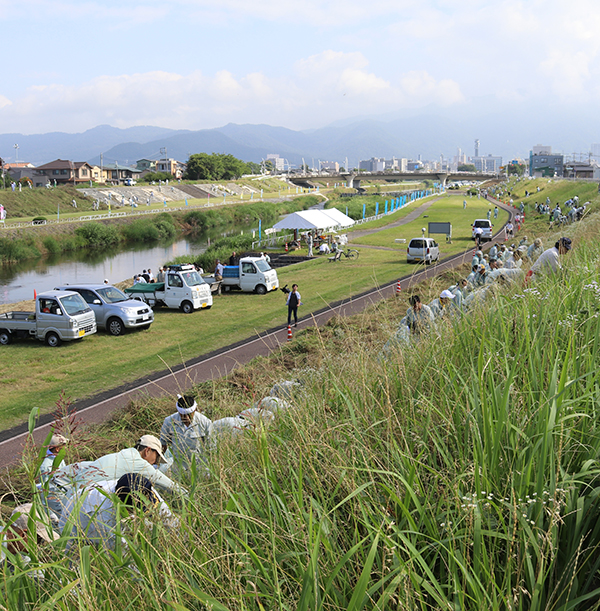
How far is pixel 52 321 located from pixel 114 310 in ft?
7.10

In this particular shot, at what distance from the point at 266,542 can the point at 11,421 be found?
1094cm

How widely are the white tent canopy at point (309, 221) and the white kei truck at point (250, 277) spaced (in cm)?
1171

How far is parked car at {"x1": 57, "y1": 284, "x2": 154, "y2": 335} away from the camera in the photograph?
63.0ft

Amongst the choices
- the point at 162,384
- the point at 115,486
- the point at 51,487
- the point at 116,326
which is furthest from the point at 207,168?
the point at 51,487

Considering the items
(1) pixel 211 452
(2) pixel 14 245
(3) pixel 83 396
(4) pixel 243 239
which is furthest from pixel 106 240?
(1) pixel 211 452

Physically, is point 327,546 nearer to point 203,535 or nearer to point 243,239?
point 203,535

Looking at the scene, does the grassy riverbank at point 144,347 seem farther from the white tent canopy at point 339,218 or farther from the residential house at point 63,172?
the residential house at point 63,172

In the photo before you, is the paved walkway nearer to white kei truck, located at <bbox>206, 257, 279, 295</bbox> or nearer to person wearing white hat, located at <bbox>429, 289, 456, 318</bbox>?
white kei truck, located at <bbox>206, 257, 279, 295</bbox>

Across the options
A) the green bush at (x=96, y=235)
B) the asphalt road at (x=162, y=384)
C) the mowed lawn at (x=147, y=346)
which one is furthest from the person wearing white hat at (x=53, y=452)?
the green bush at (x=96, y=235)

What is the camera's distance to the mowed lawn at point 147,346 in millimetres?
13594

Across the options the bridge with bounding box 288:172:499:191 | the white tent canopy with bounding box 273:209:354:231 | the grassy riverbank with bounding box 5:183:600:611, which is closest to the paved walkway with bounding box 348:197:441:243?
the white tent canopy with bounding box 273:209:354:231

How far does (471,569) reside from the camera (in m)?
2.27

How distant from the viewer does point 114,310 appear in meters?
19.3

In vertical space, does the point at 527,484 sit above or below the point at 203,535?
above
